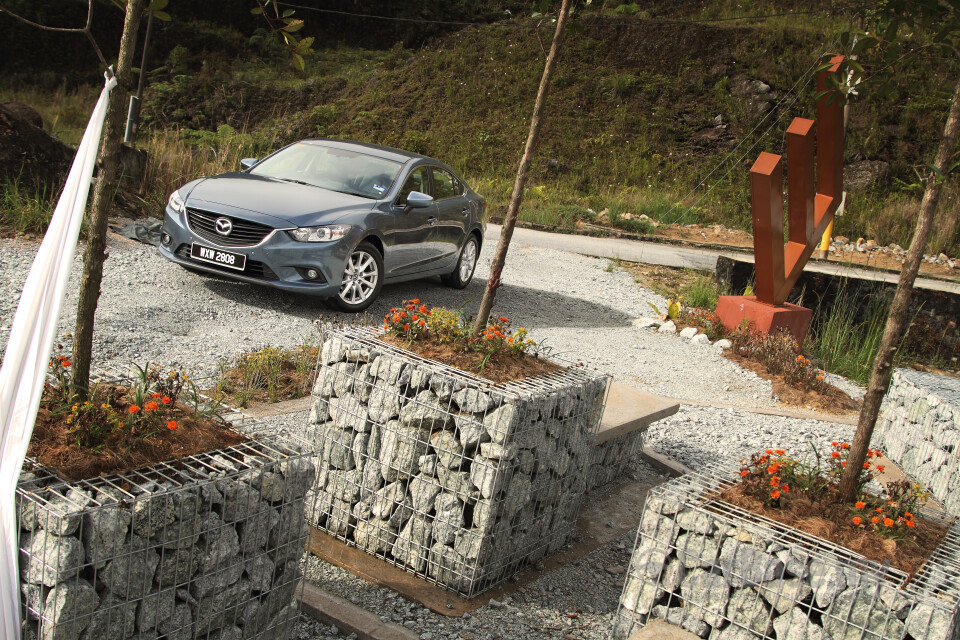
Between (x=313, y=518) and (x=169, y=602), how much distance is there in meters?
1.65

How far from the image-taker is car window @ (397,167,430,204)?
344 inches

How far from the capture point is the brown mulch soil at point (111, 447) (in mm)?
2441

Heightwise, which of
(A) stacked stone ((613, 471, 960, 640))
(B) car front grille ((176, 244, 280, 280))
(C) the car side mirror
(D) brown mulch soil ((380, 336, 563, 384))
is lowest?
(B) car front grille ((176, 244, 280, 280))

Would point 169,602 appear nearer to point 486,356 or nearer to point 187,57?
point 486,356

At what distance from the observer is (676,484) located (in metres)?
3.37

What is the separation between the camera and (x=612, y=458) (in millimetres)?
5250

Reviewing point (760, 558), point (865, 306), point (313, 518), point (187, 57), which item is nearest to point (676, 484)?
point (760, 558)

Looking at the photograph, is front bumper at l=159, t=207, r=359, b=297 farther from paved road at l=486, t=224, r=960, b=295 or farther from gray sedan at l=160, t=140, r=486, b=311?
paved road at l=486, t=224, r=960, b=295

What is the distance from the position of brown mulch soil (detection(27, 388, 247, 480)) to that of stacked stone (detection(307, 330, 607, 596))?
1.08 meters

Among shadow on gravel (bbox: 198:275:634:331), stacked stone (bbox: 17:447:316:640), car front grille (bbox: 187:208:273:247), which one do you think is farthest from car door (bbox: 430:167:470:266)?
stacked stone (bbox: 17:447:316:640)

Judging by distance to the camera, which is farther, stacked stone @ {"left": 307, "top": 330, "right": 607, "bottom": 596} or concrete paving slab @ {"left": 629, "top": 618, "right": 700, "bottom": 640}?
stacked stone @ {"left": 307, "top": 330, "right": 607, "bottom": 596}

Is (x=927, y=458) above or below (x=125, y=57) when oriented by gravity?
below

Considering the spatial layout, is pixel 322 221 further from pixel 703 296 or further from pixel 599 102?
pixel 599 102

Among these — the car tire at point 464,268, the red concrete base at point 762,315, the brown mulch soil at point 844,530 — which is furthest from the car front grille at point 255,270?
the brown mulch soil at point 844,530
